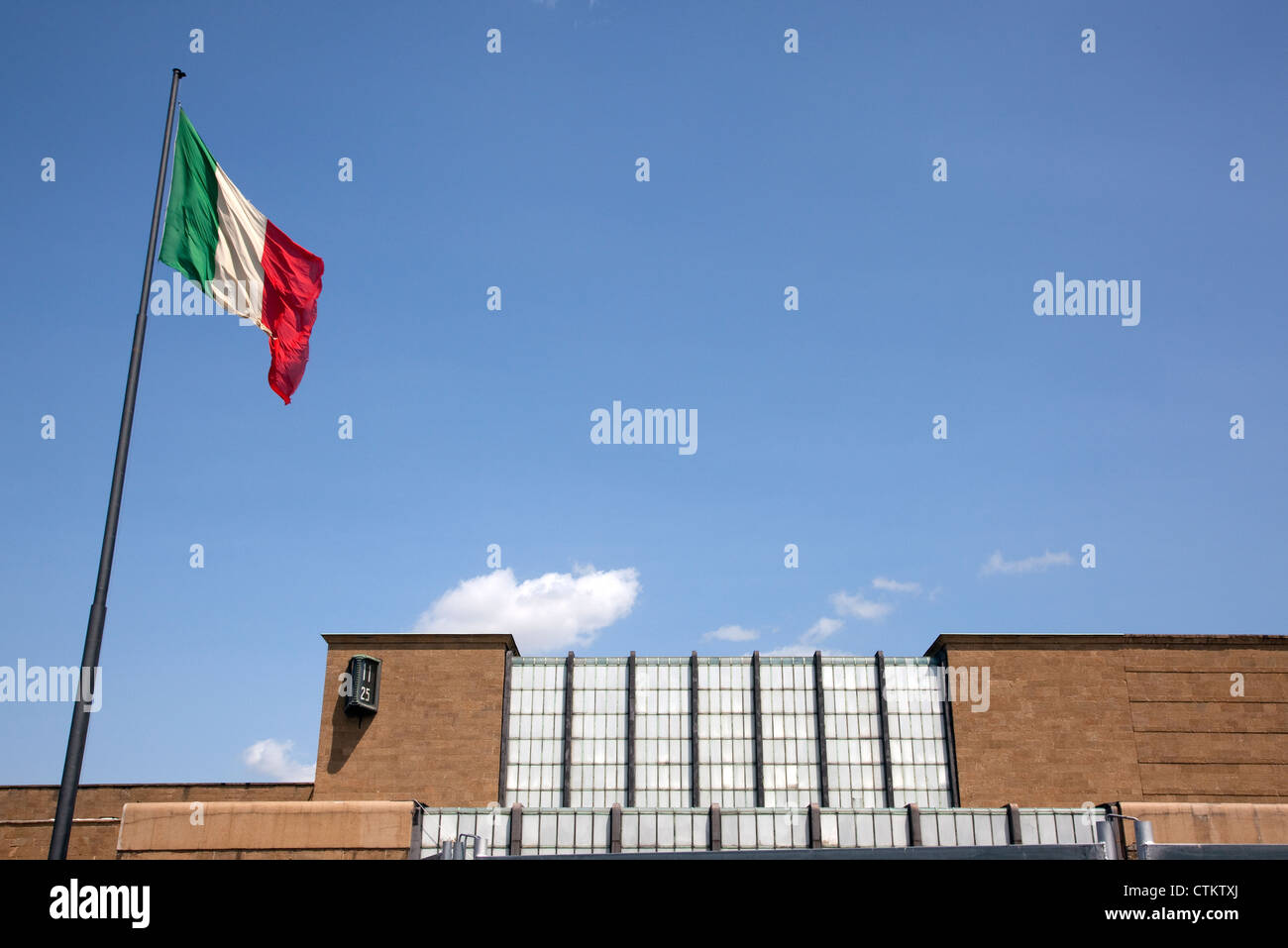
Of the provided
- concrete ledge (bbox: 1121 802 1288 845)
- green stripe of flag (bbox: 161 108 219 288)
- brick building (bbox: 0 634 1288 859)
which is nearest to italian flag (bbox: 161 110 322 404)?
green stripe of flag (bbox: 161 108 219 288)

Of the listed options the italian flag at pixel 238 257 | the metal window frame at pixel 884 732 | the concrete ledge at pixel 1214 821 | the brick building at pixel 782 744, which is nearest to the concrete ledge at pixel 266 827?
the brick building at pixel 782 744

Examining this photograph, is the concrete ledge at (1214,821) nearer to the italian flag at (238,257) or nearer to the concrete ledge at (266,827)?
the concrete ledge at (266,827)

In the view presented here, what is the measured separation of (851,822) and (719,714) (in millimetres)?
Result: 11713

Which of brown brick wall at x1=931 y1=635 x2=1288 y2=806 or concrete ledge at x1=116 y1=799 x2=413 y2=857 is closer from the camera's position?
concrete ledge at x1=116 y1=799 x2=413 y2=857

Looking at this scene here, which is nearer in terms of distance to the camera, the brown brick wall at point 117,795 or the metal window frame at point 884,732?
the brown brick wall at point 117,795

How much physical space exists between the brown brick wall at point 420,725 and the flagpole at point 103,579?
117 ft

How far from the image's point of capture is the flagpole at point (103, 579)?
44.8 feet

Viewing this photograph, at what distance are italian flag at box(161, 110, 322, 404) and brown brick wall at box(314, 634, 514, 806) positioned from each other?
112 ft

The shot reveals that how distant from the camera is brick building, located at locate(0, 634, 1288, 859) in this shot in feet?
145

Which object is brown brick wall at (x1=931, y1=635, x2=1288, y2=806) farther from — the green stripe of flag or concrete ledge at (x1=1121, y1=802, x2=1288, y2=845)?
the green stripe of flag

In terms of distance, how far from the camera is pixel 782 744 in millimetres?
53875

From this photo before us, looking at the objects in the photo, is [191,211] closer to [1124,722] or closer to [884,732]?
[884,732]
